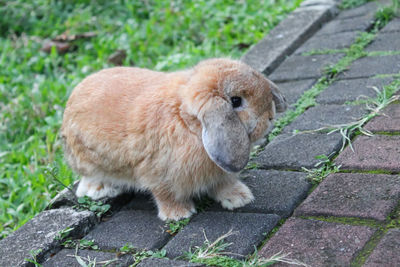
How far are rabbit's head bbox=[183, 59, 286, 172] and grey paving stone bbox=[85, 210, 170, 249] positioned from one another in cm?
49

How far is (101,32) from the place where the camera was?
6.07m

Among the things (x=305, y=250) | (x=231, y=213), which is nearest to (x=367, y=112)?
(x=231, y=213)

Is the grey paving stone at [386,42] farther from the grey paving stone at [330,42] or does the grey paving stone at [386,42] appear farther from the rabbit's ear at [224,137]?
the rabbit's ear at [224,137]

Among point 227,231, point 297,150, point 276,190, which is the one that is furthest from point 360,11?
point 227,231

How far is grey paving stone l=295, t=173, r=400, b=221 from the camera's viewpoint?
7.75 ft

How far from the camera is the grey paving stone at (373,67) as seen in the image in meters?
3.80

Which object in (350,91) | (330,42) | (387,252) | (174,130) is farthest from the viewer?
(330,42)

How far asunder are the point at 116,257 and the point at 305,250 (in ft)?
2.75

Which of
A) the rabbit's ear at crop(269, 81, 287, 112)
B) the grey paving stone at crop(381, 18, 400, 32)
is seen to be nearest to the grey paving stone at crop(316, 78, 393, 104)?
the rabbit's ear at crop(269, 81, 287, 112)

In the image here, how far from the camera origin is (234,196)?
272 centimetres

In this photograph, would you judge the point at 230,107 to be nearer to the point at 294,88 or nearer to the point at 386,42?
the point at 294,88

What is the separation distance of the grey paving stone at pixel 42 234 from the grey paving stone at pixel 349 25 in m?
2.99

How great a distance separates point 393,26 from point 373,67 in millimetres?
941

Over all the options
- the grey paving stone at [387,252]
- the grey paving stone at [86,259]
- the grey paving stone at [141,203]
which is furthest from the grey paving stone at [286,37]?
the grey paving stone at [387,252]
